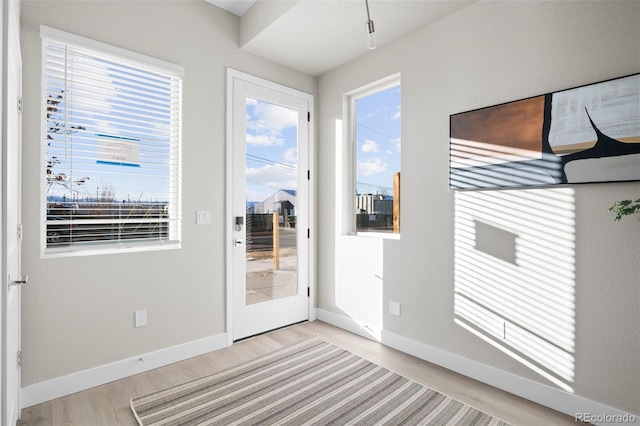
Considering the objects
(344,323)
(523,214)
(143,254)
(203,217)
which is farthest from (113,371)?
→ (523,214)

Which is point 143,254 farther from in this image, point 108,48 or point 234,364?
point 108,48

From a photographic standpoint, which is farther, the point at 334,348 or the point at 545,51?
the point at 334,348

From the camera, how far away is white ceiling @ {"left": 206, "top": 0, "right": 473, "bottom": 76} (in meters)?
2.50

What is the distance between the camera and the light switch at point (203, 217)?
9.40 feet

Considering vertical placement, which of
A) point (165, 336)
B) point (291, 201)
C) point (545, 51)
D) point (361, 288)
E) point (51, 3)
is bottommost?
point (165, 336)

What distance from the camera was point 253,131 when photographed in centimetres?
327

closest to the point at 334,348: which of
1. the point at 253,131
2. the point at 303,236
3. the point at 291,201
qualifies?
the point at 303,236

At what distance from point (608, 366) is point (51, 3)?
3990 millimetres

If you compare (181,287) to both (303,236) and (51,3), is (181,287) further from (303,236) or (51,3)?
(51,3)

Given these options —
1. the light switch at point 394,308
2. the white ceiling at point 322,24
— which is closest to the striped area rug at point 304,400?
the light switch at point 394,308

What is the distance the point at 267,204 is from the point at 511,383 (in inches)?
95.5

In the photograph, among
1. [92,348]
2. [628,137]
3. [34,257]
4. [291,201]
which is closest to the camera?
[628,137]

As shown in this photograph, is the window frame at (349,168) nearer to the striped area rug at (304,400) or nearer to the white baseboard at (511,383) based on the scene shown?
the white baseboard at (511,383)

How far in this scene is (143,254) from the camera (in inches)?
101
